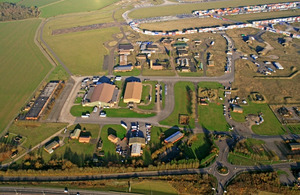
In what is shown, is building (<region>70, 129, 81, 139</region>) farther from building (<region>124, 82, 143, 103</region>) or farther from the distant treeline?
the distant treeline

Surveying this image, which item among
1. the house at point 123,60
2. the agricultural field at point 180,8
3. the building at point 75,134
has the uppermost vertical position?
the agricultural field at point 180,8

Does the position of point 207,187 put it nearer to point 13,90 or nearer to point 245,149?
point 245,149

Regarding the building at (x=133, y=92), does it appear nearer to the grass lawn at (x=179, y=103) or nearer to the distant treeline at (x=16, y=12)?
the grass lawn at (x=179, y=103)

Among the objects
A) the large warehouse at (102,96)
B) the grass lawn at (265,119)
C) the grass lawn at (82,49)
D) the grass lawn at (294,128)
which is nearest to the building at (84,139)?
the large warehouse at (102,96)

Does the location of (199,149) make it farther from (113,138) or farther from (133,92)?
(133,92)

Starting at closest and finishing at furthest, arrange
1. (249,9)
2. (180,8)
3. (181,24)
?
1. (181,24)
2. (249,9)
3. (180,8)

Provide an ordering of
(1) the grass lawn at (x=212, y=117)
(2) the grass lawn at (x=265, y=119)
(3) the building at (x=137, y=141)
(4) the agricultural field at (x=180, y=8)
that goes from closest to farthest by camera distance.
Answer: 1. (3) the building at (x=137, y=141)
2. (2) the grass lawn at (x=265, y=119)
3. (1) the grass lawn at (x=212, y=117)
4. (4) the agricultural field at (x=180, y=8)

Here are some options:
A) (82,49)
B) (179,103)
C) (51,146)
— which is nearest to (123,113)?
(179,103)

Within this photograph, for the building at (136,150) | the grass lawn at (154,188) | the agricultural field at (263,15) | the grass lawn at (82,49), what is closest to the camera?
the grass lawn at (154,188)
